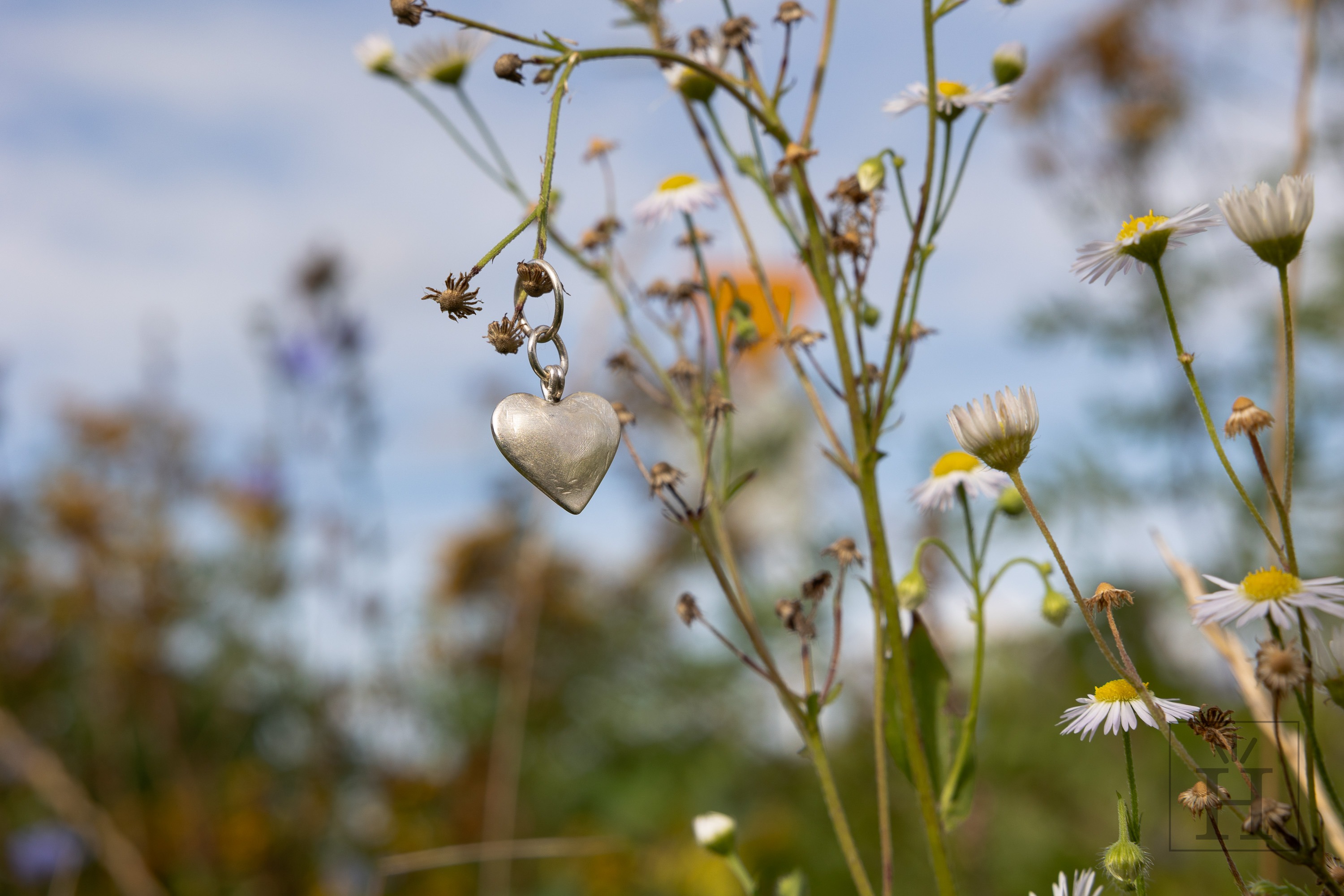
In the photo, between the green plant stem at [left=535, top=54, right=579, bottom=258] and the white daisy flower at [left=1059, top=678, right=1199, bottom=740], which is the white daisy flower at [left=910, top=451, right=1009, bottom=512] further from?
the green plant stem at [left=535, top=54, right=579, bottom=258]

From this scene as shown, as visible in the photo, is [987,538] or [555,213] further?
[555,213]

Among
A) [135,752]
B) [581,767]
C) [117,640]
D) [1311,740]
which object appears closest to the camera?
[1311,740]

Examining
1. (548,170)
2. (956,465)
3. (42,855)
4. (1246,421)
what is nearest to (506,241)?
(548,170)

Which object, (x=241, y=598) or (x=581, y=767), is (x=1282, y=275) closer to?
(x=581, y=767)

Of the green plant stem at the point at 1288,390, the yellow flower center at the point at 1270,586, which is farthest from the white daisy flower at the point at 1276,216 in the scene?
the yellow flower center at the point at 1270,586

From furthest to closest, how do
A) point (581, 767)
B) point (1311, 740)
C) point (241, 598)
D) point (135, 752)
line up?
point (241, 598), point (135, 752), point (581, 767), point (1311, 740)

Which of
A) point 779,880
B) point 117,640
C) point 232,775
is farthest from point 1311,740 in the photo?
point 232,775

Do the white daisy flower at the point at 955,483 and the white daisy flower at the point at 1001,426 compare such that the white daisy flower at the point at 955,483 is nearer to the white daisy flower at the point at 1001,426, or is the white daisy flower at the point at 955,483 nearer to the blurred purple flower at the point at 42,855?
the white daisy flower at the point at 1001,426

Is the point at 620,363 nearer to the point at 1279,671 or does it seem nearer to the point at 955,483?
the point at 955,483
